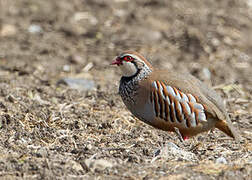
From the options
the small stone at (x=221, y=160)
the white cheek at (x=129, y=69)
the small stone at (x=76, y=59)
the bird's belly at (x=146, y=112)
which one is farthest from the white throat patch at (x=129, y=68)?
the small stone at (x=76, y=59)

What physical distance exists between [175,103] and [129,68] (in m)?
0.73

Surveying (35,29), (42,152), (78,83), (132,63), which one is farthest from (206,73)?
(42,152)

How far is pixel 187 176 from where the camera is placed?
13.6ft

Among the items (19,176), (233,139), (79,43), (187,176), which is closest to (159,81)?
(233,139)

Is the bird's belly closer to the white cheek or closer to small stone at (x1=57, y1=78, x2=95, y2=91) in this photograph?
the white cheek

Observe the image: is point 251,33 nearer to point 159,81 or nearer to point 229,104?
point 229,104

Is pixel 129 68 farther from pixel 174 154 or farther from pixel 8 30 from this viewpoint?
pixel 8 30

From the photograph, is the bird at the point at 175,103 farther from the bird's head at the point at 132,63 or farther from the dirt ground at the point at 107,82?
the dirt ground at the point at 107,82

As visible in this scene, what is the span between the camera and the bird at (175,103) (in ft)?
17.9

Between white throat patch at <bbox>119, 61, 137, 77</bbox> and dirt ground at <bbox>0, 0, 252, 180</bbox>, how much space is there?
579 mm

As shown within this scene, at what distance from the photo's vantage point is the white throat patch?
19.1 feet

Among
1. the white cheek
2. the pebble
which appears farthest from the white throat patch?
the pebble

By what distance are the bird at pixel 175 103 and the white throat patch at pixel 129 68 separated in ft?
0.21

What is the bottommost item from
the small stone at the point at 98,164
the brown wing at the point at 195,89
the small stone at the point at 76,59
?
the small stone at the point at 76,59
